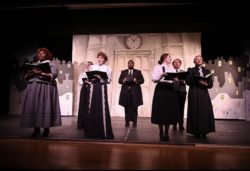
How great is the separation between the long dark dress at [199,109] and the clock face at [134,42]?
339 cm

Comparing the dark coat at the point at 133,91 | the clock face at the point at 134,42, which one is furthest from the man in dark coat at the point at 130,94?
the clock face at the point at 134,42

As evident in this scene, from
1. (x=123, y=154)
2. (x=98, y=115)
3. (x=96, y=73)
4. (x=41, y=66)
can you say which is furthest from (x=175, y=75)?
(x=41, y=66)

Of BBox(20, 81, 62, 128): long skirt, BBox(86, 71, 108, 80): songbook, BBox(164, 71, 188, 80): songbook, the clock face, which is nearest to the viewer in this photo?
BBox(164, 71, 188, 80): songbook

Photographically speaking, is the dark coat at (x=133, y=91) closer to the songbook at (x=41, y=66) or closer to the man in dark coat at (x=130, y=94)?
the man in dark coat at (x=130, y=94)

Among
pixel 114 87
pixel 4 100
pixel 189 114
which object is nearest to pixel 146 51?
pixel 114 87

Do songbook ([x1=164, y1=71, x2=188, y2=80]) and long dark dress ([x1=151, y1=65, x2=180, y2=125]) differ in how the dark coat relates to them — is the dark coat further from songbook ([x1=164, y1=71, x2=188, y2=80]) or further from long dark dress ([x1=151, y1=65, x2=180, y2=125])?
songbook ([x1=164, y1=71, x2=188, y2=80])

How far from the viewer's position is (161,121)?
11.9 feet

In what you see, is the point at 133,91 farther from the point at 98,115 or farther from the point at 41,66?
the point at 41,66

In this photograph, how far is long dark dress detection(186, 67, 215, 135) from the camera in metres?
3.83

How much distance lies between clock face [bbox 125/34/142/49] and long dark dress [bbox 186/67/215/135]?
3394 millimetres

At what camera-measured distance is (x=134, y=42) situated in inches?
282

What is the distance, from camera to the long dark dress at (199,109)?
3.83 metres

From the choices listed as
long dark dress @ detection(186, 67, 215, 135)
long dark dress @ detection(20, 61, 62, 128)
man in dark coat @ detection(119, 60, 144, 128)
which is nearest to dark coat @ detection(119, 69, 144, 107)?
man in dark coat @ detection(119, 60, 144, 128)

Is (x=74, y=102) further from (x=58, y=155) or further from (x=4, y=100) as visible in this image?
(x=58, y=155)
